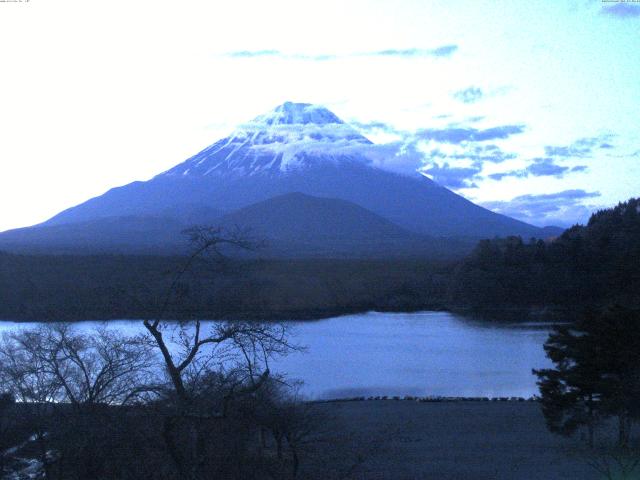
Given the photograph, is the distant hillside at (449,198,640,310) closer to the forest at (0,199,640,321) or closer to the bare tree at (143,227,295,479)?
the forest at (0,199,640,321)

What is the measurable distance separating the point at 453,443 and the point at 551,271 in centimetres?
2670

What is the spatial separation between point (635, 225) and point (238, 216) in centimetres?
4130

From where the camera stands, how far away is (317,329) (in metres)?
25.8

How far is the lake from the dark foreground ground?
1.85m

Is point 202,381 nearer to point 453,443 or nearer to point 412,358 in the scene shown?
point 453,443

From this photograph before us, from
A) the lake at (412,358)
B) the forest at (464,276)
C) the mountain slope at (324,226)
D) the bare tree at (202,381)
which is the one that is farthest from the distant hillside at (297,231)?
the bare tree at (202,381)

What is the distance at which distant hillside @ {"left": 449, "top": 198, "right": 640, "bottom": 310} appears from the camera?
113 ft

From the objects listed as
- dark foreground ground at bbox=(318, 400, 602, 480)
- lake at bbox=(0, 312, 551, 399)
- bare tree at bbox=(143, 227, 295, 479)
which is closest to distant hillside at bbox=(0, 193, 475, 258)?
lake at bbox=(0, 312, 551, 399)

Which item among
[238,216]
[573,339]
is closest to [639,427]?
[573,339]

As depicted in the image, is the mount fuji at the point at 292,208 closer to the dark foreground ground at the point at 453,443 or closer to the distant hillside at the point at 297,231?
the distant hillside at the point at 297,231

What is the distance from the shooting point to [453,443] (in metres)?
11.7

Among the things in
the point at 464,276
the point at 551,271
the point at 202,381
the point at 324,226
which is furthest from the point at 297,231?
the point at 202,381

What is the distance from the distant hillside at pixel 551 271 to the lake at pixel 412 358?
468 centimetres

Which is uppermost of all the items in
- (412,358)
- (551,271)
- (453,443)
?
(551,271)
